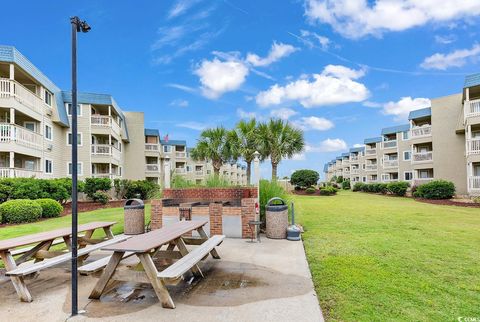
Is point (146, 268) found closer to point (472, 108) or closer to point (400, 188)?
point (472, 108)

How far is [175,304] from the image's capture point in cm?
370

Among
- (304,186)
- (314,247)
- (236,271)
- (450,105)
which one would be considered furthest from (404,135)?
(236,271)

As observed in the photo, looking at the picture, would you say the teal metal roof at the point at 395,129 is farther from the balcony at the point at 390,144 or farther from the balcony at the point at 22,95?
the balcony at the point at 22,95

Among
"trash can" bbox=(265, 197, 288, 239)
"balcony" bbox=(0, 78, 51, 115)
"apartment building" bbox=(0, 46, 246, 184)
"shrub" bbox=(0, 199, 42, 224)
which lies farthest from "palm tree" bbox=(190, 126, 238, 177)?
"trash can" bbox=(265, 197, 288, 239)

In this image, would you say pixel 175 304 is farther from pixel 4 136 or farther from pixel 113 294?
pixel 4 136

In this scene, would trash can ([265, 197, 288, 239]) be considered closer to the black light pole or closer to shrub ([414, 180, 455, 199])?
the black light pole

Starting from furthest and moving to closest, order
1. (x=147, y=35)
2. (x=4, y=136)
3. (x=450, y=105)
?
(x=450, y=105)
(x=4, y=136)
(x=147, y=35)

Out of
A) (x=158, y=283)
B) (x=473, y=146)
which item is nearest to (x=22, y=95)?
(x=158, y=283)

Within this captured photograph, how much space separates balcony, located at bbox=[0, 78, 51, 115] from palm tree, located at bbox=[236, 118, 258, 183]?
15.1m

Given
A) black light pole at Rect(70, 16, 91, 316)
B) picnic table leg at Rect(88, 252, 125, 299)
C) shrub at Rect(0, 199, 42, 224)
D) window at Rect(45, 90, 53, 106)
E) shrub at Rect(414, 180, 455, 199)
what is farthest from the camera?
window at Rect(45, 90, 53, 106)

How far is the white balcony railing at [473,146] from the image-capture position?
20562 millimetres

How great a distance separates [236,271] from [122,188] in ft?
70.1

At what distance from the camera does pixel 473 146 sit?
68.5 feet

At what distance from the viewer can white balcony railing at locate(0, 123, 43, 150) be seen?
656 inches
